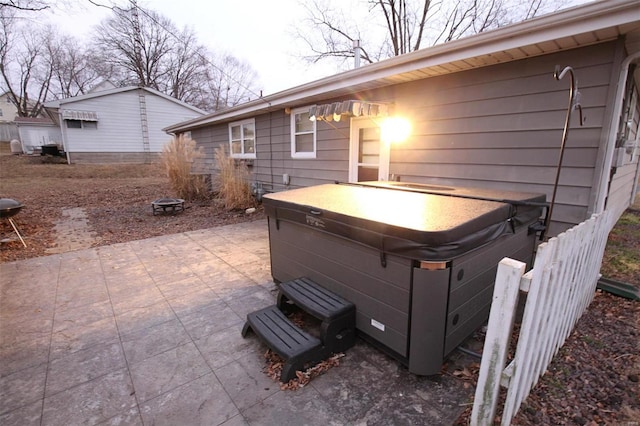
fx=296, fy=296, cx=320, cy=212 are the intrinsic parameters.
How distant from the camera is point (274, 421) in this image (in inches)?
61.6

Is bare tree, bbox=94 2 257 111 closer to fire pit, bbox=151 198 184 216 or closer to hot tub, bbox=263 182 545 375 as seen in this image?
fire pit, bbox=151 198 184 216

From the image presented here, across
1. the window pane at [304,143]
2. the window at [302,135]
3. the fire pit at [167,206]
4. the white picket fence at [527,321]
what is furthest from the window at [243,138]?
the white picket fence at [527,321]

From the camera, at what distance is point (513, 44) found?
2670 millimetres

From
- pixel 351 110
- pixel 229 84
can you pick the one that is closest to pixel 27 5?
pixel 351 110

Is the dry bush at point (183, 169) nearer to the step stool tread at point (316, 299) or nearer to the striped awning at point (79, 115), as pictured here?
the step stool tread at point (316, 299)

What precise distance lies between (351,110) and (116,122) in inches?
717

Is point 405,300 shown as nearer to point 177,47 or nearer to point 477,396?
point 477,396

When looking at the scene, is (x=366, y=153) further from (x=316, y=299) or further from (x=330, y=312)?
(x=330, y=312)

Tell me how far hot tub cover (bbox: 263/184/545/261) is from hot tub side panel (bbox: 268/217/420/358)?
0.37 ft

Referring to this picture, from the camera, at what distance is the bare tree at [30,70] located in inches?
900

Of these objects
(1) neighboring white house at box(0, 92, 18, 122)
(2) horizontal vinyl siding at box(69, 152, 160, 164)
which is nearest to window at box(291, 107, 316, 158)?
(2) horizontal vinyl siding at box(69, 152, 160, 164)

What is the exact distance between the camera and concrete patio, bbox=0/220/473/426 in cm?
162

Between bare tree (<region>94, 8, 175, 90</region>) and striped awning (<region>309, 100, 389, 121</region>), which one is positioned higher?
bare tree (<region>94, 8, 175, 90</region>)

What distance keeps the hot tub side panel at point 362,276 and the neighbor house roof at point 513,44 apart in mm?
2356
